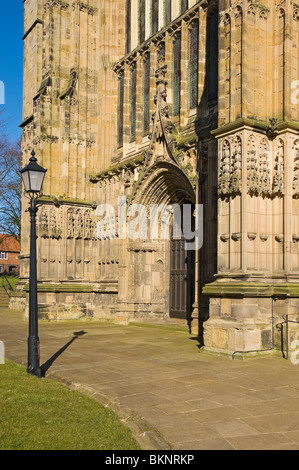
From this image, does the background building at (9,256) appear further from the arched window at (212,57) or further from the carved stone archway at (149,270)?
the arched window at (212,57)

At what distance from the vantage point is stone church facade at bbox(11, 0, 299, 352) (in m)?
10.9

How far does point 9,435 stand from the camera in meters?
5.09

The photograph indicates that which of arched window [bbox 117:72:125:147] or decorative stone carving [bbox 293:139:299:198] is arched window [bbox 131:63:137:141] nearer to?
arched window [bbox 117:72:125:147]

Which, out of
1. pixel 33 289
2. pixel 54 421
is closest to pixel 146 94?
pixel 33 289

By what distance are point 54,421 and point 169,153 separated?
11130mm

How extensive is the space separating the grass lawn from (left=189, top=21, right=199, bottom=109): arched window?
10.7m

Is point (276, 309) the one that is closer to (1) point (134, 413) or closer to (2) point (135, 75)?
(1) point (134, 413)

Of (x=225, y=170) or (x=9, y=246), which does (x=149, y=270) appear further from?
(x=9, y=246)

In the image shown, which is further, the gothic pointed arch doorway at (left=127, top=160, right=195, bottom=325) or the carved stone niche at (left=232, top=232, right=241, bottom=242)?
the gothic pointed arch doorway at (left=127, top=160, right=195, bottom=325)

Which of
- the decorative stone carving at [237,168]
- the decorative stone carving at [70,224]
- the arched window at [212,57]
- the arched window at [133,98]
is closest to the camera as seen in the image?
the decorative stone carving at [237,168]

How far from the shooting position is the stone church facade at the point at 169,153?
10.9m

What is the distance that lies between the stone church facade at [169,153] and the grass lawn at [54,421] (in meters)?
4.59

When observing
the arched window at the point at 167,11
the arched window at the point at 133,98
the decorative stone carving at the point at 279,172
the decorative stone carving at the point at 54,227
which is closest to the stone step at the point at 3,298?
the decorative stone carving at the point at 54,227

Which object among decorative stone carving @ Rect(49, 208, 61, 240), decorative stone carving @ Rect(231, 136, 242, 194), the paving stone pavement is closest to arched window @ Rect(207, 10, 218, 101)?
decorative stone carving @ Rect(231, 136, 242, 194)
